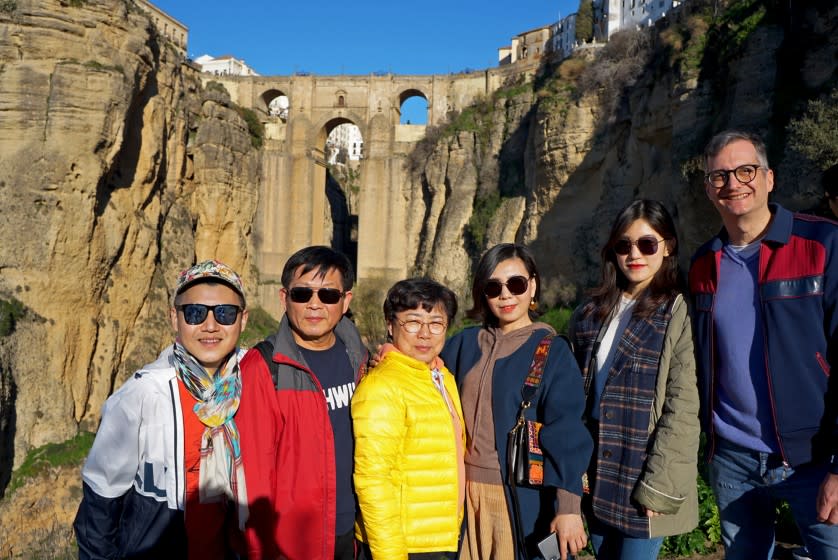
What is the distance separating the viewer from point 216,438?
2.40 m

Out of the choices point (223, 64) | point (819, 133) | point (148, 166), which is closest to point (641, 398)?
point (819, 133)

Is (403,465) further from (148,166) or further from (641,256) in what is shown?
(148,166)

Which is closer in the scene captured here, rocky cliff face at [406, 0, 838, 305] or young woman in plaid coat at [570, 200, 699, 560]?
young woman in plaid coat at [570, 200, 699, 560]

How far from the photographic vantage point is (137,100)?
1911 centimetres

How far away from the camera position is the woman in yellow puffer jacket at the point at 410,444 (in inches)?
97.3

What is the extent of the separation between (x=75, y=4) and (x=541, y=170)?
51.2 ft

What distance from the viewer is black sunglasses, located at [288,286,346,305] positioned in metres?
2.79

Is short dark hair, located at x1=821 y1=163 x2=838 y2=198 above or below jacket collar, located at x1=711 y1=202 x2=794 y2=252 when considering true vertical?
above

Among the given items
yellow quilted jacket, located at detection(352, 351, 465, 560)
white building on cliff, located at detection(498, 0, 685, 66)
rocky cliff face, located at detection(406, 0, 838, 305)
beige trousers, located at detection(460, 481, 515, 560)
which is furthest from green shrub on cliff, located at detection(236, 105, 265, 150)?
beige trousers, located at detection(460, 481, 515, 560)

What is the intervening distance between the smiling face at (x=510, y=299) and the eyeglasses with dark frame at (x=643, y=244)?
0.45 metres

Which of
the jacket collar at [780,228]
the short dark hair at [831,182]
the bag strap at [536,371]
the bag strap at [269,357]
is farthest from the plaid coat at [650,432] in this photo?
the short dark hair at [831,182]

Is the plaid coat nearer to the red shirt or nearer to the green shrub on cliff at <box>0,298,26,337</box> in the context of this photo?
the red shirt

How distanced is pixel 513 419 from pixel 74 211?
17.0m

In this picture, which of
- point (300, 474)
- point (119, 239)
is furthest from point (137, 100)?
point (300, 474)
